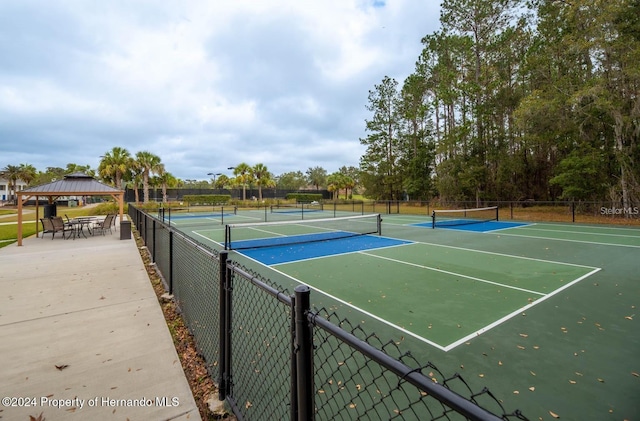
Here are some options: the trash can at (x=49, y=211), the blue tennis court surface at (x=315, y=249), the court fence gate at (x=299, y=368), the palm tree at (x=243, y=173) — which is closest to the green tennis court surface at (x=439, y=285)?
the blue tennis court surface at (x=315, y=249)

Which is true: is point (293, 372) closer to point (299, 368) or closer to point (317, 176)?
point (299, 368)

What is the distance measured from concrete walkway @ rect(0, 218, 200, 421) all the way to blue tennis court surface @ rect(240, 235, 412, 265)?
10.5 ft

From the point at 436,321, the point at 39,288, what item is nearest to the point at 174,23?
the point at 39,288

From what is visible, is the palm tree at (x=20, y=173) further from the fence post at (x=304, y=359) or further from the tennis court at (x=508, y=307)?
the fence post at (x=304, y=359)

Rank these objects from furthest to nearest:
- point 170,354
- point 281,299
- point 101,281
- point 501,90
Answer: point 501,90, point 101,281, point 170,354, point 281,299

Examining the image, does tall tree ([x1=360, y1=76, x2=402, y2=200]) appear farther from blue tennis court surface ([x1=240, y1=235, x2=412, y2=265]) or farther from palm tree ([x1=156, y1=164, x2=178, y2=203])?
blue tennis court surface ([x1=240, y1=235, x2=412, y2=265])

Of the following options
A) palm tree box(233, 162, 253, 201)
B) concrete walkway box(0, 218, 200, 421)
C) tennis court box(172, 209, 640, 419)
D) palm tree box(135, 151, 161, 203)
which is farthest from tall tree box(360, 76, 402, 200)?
concrete walkway box(0, 218, 200, 421)

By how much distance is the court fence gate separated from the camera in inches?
47.8

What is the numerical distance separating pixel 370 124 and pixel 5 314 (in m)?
38.4

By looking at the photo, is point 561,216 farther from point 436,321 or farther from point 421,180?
point 436,321

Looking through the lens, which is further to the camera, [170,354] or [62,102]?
[62,102]

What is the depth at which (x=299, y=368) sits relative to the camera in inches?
61.9

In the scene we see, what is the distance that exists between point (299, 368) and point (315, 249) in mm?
8455

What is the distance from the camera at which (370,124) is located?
129ft
